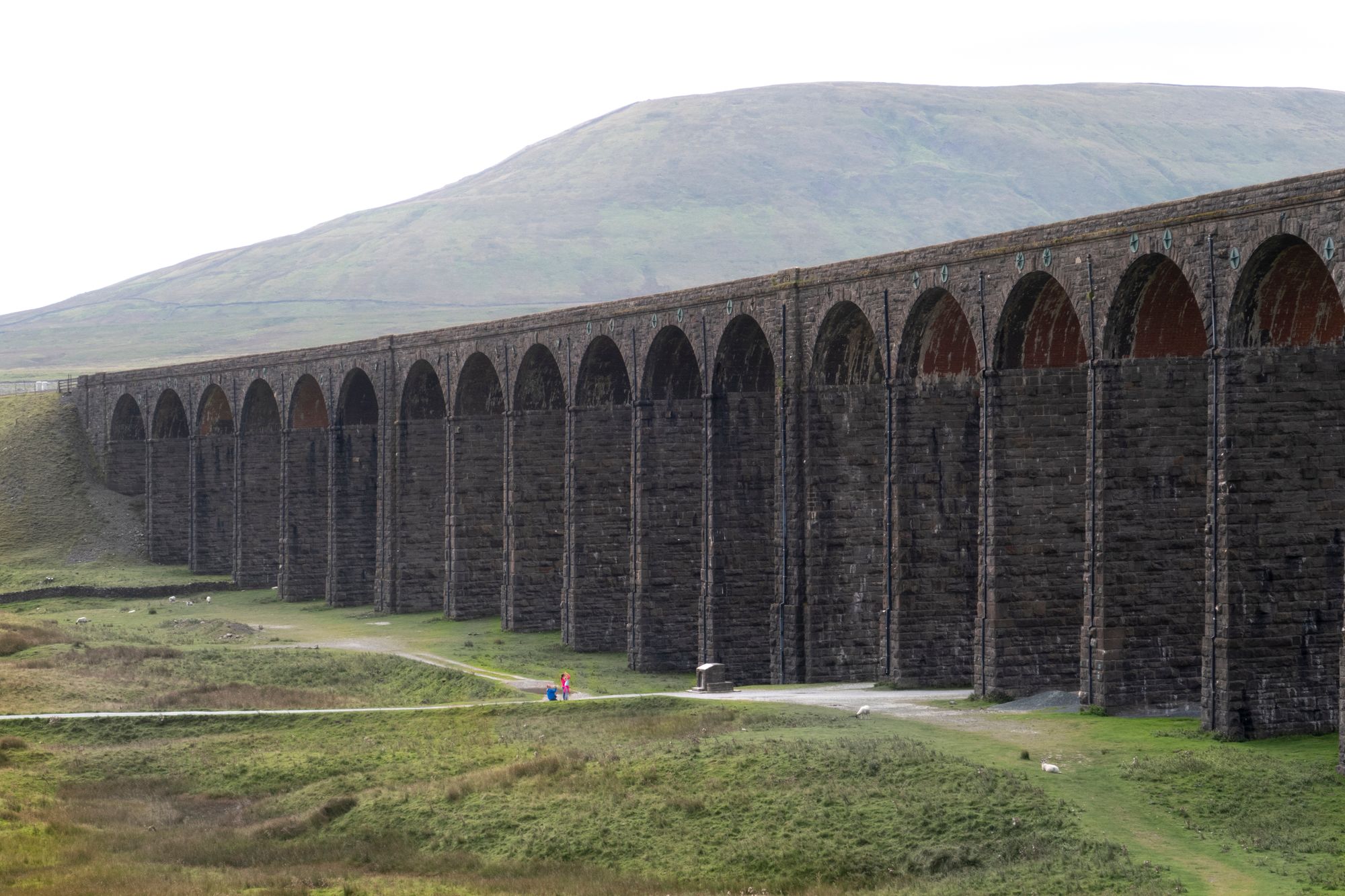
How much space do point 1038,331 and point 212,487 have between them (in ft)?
173

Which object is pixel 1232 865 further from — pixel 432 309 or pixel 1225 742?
pixel 432 309

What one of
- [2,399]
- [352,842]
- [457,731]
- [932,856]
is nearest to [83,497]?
[2,399]

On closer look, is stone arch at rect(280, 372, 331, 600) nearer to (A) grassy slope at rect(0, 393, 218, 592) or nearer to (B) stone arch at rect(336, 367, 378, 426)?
(B) stone arch at rect(336, 367, 378, 426)

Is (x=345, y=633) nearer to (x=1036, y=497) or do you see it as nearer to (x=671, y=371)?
(x=671, y=371)

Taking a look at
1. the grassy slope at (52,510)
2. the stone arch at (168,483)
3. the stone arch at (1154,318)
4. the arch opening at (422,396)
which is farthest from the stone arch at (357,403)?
the stone arch at (1154,318)

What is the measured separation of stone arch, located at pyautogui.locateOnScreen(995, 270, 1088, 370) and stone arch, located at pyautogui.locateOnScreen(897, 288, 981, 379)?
260cm

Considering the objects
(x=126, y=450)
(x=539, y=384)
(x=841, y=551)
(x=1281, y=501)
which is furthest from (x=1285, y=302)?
(x=126, y=450)

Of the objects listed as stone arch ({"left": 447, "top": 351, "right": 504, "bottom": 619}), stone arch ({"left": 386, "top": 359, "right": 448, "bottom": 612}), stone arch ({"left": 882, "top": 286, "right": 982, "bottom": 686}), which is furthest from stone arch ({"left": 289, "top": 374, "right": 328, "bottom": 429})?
stone arch ({"left": 882, "top": 286, "right": 982, "bottom": 686})

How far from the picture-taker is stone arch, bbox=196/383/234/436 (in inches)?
2992

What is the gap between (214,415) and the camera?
76875mm

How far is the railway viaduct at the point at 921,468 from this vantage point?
2594cm

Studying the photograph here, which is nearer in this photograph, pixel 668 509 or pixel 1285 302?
pixel 1285 302

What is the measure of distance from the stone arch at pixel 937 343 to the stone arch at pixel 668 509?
32.0 feet

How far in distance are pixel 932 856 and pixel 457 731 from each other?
543 inches
